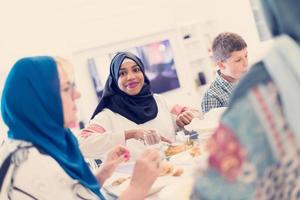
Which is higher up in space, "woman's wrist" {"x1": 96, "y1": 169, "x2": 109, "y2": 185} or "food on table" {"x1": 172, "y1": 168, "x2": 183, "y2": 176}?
"woman's wrist" {"x1": 96, "y1": 169, "x2": 109, "y2": 185}

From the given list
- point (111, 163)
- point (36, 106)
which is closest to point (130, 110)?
point (111, 163)

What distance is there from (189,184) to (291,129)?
55 cm

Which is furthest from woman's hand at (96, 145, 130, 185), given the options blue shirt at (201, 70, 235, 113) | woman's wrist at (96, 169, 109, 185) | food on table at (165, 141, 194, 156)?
blue shirt at (201, 70, 235, 113)

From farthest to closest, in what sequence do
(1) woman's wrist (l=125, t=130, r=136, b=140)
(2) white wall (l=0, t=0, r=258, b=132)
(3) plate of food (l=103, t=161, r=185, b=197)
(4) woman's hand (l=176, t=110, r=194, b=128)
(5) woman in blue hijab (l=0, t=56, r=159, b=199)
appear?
(2) white wall (l=0, t=0, r=258, b=132) < (4) woman's hand (l=176, t=110, r=194, b=128) < (1) woman's wrist (l=125, t=130, r=136, b=140) < (3) plate of food (l=103, t=161, r=185, b=197) < (5) woman in blue hijab (l=0, t=56, r=159, b=199)

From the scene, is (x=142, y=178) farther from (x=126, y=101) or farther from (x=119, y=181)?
(x=126, y=101)

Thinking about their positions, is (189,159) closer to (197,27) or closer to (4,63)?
(4,63)

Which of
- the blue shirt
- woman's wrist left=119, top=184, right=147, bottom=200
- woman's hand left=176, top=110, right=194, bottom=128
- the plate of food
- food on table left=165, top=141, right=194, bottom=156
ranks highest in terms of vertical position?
the blue shirt

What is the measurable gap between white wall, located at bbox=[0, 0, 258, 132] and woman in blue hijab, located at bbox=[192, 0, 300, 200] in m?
3.16

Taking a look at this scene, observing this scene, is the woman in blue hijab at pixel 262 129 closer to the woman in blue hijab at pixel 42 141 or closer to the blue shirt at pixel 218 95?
the woman in blue hijab at pixel 42 141

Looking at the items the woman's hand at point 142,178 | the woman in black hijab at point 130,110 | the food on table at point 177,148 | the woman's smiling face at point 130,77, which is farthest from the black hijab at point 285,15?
the woman's smiling face at point 130,77

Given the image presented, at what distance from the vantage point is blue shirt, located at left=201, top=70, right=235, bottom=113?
6.17ft

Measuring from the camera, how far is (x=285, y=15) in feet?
1.80

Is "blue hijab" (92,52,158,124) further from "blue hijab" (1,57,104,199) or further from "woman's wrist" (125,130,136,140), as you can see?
"blue hijab" (1,57,104,199)

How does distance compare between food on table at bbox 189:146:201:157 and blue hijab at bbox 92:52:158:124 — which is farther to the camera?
blue hijab at bbox 92:52:158:124
